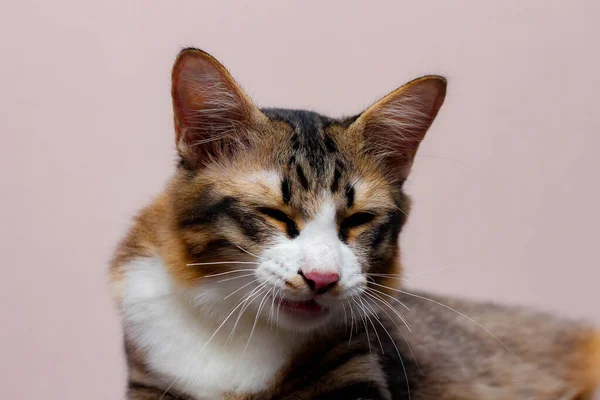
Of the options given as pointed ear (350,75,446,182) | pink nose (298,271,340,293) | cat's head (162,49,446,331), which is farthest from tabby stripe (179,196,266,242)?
pointed ear (350,75,446,182)

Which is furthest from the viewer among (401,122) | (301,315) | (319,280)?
(401,122)

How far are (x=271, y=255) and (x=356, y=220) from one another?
6.7 inches

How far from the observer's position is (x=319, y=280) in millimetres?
976

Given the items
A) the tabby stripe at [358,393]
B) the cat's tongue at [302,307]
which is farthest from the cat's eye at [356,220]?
the tabby stripe at [358,393]

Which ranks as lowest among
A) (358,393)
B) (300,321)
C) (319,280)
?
(358,393)

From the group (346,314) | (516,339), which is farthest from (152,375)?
(516,339)

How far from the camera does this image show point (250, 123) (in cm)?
114

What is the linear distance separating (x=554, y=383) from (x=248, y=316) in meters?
0.69

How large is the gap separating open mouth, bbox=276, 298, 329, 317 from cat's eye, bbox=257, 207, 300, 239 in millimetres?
102

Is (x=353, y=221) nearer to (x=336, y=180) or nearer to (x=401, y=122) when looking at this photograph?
(x=336, y=180)

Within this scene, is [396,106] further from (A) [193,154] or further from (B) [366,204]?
(A) [193,154]

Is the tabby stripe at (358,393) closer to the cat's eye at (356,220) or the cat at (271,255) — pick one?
the cat at (271,255)

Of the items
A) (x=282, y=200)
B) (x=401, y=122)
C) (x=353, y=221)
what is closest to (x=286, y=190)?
(x=282, y=200)

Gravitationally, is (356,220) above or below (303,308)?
above
